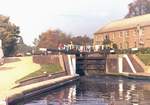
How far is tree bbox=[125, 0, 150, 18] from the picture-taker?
132625 mm

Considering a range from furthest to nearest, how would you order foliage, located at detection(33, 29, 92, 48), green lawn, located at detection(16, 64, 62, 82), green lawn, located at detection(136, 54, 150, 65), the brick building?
foliage, located at detection(33, 29, 92, 48) < the brick building < green lawn, located at detection(136, 54, 150, 65) < green lawn, located at detection(16, 64, 62, 82)

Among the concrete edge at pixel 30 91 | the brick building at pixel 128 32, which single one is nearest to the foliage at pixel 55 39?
the brick building at pixel 128 32

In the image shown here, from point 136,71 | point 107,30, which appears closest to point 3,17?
point 107,30

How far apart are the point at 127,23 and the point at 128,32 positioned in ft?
17.5

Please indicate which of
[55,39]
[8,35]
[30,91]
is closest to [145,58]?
[30,91]

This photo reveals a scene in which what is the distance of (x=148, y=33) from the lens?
9475cm

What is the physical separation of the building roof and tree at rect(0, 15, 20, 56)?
2417 centimetres

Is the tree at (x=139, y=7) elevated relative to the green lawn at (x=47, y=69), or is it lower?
elevated

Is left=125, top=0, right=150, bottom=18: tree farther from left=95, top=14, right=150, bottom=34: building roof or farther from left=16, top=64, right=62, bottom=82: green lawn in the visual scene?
left=16, top=64, right=62, bottom=82: green lawn

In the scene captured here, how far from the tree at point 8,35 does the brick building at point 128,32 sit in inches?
923

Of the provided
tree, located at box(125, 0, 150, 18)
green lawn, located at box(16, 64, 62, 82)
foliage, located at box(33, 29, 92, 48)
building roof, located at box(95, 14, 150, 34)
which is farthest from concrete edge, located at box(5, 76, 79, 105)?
tree, located at box(125, 0, 150, 18)

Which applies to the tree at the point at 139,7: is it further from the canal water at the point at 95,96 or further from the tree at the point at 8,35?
the canal water at the point at 95,96

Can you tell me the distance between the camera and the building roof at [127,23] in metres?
99.6

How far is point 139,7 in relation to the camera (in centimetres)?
13450
